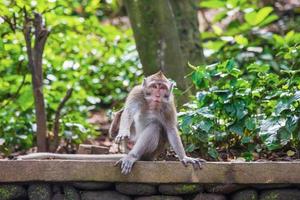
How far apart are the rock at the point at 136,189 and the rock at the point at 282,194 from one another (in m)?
1.00

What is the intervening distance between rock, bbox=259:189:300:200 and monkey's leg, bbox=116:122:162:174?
1119mm

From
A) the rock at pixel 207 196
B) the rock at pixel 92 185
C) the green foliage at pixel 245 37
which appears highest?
the green foliage at pixel 245 37

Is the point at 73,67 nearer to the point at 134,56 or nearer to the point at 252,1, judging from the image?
the point at 134,56

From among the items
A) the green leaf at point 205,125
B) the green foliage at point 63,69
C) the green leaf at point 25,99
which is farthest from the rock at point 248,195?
the green leaf at point 25,99

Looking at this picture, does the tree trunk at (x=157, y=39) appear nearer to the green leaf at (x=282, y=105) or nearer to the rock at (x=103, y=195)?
the green leaf at (x=282, y=105)

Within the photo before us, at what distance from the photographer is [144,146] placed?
21.6ft

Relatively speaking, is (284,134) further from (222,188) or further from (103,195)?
(103,195)

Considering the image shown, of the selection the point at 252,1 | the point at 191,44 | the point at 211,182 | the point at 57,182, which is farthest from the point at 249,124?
the point at 252,1

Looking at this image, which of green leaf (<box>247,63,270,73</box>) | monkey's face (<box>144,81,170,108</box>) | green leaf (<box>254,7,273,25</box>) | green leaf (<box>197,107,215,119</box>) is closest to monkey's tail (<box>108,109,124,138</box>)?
monkey's face (<box>144,81,170,108</box>)

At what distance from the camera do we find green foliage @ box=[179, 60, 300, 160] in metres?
6.81

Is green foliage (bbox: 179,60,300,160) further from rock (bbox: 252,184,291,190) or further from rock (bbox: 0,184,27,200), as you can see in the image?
rock (bbox: 0,184,27,200)

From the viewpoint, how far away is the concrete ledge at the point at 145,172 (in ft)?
20.9

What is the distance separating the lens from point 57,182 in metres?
6.52

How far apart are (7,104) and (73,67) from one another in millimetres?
1079
